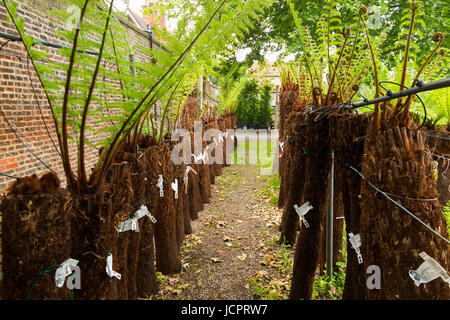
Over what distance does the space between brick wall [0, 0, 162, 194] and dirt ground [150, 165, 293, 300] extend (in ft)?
6.28

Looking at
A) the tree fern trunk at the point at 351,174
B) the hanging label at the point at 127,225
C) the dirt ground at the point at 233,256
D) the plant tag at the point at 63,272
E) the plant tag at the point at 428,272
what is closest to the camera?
the plant tag at the point at 428,272

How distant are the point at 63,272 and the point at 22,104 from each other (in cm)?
315

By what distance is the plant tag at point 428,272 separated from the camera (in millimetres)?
1032

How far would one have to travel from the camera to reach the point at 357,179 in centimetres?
183

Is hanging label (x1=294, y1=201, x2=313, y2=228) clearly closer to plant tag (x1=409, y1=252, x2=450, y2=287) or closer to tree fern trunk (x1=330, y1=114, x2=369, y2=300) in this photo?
tree fern trunk (x1=330, y1=114, x2=369, y2=300)

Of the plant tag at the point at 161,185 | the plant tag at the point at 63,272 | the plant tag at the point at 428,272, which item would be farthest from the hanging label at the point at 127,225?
the plant tag at the point at 428,272

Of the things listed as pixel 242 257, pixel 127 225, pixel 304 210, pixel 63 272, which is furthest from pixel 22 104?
pixel 304 210

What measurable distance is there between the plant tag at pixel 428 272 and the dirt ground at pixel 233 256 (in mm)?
1739

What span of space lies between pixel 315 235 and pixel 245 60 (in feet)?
27.1

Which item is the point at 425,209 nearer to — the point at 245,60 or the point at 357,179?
the point at 357,179

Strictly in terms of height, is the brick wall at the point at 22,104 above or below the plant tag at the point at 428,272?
above

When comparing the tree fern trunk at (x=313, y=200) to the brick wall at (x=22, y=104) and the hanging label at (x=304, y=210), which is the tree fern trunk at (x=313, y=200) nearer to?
the hanging label at (x=304, y=210)

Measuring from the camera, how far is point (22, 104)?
3.43 m

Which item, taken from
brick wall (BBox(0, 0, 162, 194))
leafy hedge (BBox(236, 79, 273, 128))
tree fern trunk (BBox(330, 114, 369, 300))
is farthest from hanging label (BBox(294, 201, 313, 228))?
leafy hedge (BBox(236, 79, 273, 128))
